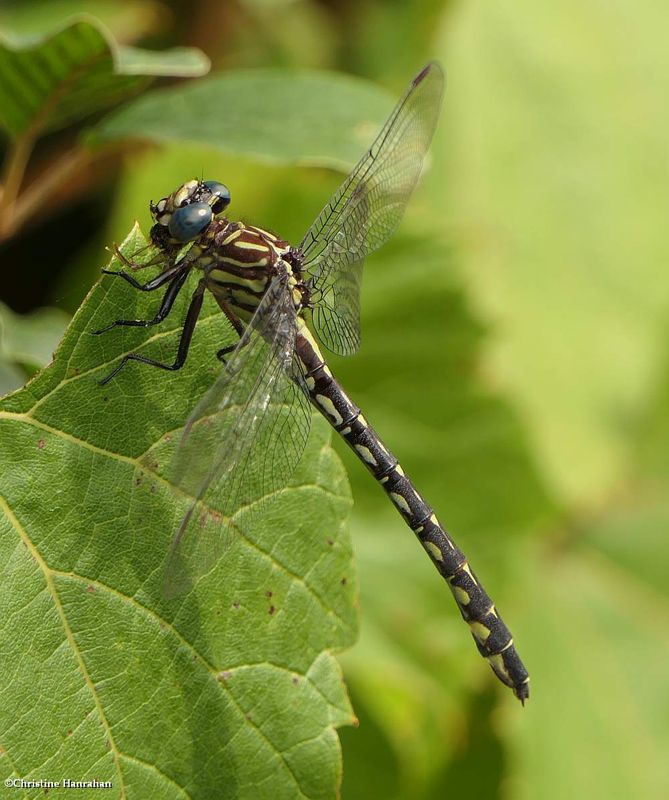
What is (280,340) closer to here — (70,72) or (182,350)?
(182,350)

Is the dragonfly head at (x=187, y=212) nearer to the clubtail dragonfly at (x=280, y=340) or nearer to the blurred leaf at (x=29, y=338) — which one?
the clubtail dragonfly at (x=280, y=340)

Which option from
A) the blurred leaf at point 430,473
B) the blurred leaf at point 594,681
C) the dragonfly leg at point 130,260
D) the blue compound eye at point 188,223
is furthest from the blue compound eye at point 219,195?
the blurred leaf at point 594,681

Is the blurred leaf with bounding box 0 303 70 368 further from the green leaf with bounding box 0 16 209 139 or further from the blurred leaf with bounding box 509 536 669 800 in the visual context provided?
the blurred leaf with bounding box 509 536 669 800

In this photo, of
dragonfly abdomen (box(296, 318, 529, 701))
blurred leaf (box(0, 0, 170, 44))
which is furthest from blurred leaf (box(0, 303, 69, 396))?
blurred leaf (box(0, 0, 170, 44))

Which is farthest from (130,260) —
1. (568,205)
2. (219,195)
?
(568,205)

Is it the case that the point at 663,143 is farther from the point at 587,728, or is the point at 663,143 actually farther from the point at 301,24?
the point at 587,728

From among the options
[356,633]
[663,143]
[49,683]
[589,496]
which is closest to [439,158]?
[663,143]
